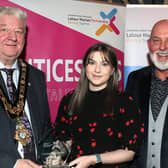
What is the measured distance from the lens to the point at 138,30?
10.5ft

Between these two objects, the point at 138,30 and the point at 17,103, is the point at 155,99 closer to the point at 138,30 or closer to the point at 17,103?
the point at 17,103

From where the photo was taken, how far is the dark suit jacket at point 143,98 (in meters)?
2.14

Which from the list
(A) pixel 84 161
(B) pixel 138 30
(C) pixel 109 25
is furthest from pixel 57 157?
(B) pixel 138 30

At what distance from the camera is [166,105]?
2160 millimetres

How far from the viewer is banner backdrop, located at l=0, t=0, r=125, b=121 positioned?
8.77ft

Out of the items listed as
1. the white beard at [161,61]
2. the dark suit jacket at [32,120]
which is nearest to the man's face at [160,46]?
the white beard at [161,61]

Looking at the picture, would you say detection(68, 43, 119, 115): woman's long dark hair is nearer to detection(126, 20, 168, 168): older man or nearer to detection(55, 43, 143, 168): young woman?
detection(55, 43, 143, 168): young woman

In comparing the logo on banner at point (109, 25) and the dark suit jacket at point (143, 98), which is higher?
the logo on banner at point (109, 25)

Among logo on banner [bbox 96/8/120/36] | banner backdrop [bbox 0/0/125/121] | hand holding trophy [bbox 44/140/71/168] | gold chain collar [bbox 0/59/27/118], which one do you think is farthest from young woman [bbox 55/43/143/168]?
logo on banner [bbox 96/8/120/36]

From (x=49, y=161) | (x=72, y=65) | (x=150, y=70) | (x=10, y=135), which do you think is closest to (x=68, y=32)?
(x=72, y=65)

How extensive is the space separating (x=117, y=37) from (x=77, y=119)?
1.59 metres

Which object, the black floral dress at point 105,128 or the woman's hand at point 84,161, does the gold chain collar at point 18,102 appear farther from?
the woman's hand at point 84,161

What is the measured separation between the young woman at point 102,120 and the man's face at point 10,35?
1.56 ft

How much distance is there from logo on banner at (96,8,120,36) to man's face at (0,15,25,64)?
1.28 m
